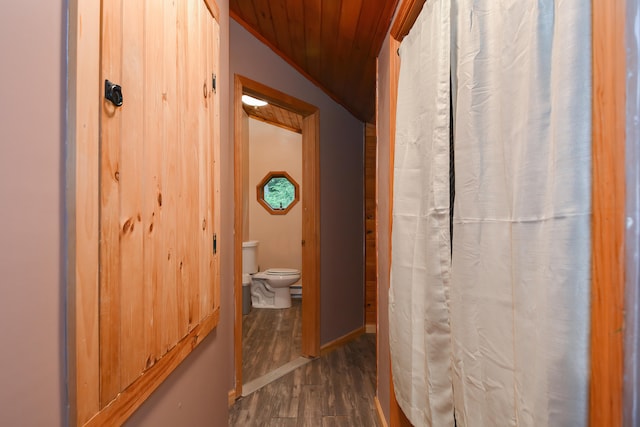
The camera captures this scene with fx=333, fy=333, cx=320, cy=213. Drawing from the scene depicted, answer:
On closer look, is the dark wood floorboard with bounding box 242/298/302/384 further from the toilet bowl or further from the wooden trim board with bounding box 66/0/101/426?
the wooden trim board with bounding box 66/0/101/426

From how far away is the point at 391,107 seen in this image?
173 cm

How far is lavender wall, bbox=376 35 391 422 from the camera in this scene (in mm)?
1862

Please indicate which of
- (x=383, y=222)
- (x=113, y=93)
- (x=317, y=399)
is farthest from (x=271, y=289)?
(x=113, y=93)

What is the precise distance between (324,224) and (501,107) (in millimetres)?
2378

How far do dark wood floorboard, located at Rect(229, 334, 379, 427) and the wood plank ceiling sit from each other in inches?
92.9

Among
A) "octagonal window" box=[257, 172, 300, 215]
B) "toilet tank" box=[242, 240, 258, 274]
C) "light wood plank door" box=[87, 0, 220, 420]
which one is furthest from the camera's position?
"octagonal window" box=[257, 172, 300, 215]

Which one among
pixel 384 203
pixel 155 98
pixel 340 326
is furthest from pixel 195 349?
pixel 340 326

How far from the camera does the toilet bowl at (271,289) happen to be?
4.36 m

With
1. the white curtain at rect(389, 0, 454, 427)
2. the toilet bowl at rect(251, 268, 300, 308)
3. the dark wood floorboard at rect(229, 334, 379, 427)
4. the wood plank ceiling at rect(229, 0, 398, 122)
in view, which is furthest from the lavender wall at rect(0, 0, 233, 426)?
the toilet bowl at rect(251, 268, 300, 308)

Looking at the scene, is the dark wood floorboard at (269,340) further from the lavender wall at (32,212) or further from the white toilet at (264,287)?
the lavender wall at (32,212)

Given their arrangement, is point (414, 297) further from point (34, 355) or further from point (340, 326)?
point (340, 326)

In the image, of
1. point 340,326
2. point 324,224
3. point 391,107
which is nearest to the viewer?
point 391,107

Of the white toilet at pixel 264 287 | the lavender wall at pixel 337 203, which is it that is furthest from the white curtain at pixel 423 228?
the white toilet at pixel 264 287

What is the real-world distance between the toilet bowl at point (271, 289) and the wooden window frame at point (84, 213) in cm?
370
